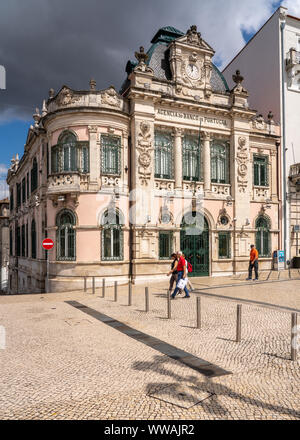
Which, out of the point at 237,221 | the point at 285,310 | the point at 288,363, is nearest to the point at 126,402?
the point at 288,363

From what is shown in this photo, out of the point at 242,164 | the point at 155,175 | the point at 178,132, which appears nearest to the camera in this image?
the point at 155,175

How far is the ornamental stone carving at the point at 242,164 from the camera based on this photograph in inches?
896

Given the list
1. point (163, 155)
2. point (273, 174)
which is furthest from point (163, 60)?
point (273, 174)

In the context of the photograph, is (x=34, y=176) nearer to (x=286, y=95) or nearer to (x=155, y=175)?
(x=155, y=175)

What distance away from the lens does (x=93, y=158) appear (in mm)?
18812

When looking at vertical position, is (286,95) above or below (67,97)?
above

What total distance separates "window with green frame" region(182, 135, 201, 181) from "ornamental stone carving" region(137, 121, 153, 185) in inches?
103

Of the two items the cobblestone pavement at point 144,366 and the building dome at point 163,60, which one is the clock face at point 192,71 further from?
the cobblestone pavement at point 144,366

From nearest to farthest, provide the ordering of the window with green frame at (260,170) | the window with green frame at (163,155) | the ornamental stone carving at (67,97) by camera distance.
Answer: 1. the ornamental stone carving at (67,97)
2. the window with green frame at (163,155)
3. the window with green frame at (260,170)

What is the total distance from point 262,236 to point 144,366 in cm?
1870

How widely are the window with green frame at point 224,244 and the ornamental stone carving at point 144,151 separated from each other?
614 cm

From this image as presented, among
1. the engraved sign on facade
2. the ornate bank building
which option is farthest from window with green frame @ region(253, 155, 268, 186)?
the engraved sign on facade

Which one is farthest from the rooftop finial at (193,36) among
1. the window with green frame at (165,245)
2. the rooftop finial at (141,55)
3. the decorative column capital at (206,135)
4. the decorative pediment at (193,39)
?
the window with green frame at (165,245)

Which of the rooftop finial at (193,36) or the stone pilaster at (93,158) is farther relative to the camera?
the rooftop finial at (193,36)
